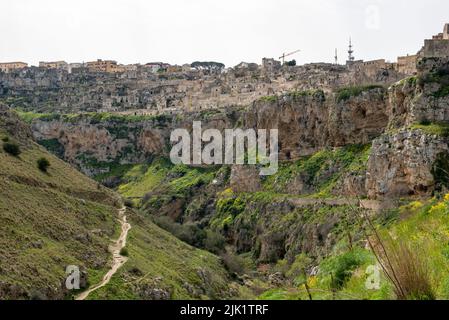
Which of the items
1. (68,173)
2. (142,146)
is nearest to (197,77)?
(142,146)

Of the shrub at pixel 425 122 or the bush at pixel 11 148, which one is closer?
the shrub at pixel 425 122

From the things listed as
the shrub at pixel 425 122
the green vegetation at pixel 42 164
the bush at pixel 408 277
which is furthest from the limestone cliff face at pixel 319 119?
the bush at pixel 408 277

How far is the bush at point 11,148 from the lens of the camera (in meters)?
47.9

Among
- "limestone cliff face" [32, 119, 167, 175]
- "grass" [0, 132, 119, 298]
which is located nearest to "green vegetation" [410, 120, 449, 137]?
"grass" [0, 132, 119, 298]

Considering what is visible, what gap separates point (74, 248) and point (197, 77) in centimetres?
8934

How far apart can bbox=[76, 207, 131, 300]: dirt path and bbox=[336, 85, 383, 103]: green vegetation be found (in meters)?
22.3

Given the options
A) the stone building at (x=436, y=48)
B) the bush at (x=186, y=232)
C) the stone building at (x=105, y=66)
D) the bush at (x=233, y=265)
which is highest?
the stone building at (x=105, y=66)

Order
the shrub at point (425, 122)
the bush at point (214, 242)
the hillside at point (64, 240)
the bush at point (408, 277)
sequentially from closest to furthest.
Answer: the bush at point (408, 277), the hillside at point (64, 240), the shrub at point (425, 122), the bush at point (214, 242)

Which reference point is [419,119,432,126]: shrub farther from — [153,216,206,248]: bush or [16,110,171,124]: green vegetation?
[16,110,171,124]: green vegetation

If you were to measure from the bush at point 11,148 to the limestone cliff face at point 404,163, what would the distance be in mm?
26389

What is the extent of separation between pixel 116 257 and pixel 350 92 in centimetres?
2853

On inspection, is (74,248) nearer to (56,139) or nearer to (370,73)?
(370,73)

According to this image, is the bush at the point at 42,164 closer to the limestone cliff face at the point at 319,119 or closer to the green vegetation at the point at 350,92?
the limestone cliff face at the point at 319,119

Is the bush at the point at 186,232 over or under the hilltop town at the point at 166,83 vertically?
under
